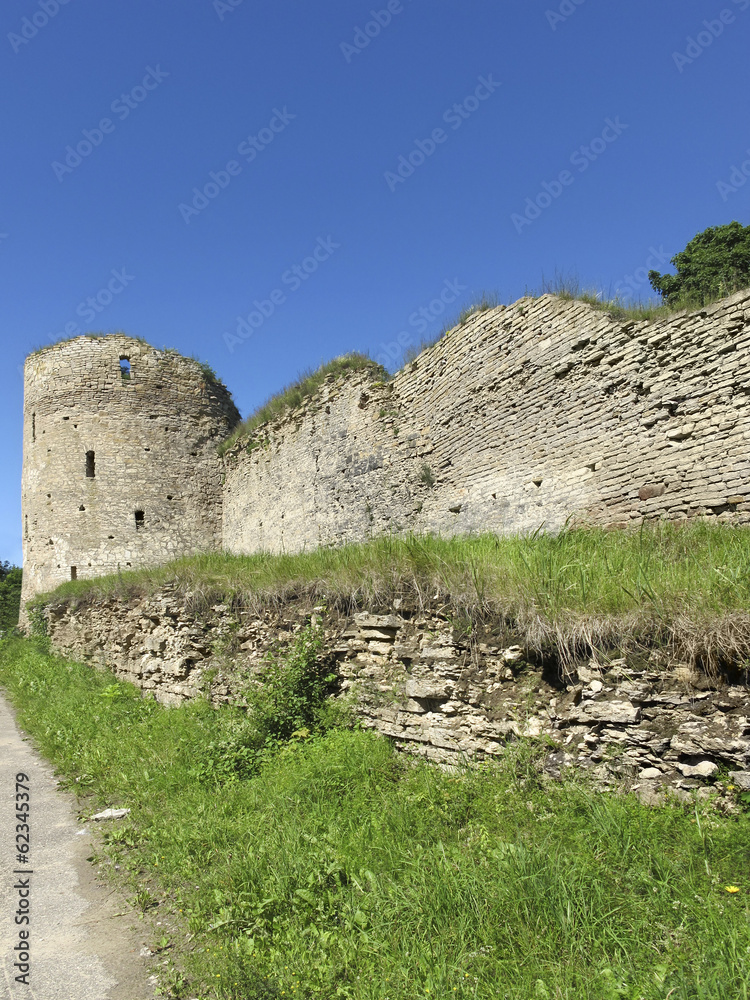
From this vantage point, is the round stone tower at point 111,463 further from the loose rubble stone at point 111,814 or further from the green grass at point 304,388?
the loose rubble stone at point 111,814

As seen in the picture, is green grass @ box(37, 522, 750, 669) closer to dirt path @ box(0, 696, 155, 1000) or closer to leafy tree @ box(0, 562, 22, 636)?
dirt path @ box(0, 696, 155, 1000)

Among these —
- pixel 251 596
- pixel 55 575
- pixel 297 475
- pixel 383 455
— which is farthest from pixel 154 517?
pixel 251 596

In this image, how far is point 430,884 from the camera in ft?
9.86

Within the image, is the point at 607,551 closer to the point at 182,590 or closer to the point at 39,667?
the point at 182,590

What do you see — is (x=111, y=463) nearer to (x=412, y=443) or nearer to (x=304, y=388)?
(x=304, y=388)

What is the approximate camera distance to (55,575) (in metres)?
16.7

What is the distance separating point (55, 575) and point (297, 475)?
8.51 metres

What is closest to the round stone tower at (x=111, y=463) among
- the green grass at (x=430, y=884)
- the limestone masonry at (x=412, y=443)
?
the limestone masonry at (x=412, y=443)

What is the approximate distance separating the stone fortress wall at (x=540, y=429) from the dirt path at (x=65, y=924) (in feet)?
19.1

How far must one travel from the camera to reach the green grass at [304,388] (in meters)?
12.1

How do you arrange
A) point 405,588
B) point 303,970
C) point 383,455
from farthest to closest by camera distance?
point 383,455, point 405,588, point 303,970

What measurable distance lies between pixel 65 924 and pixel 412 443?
808cm

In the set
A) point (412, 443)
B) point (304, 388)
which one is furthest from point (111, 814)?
point (304, 388)

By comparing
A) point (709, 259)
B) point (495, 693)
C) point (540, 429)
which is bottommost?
point (495, 693)
